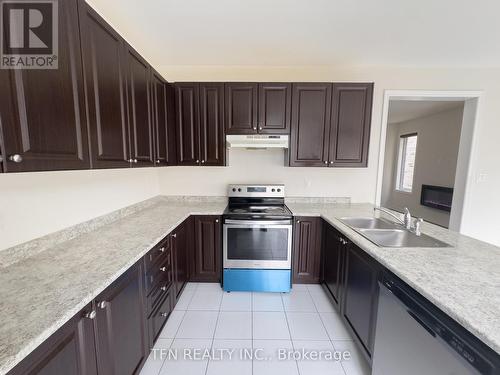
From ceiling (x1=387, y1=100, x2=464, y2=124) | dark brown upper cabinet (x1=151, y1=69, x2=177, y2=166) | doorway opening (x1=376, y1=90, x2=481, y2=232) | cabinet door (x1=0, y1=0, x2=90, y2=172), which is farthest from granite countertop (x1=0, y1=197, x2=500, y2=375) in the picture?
ceiling (x1=387, y1=100, x2=464, y2=124)

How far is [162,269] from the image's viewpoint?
1731mm

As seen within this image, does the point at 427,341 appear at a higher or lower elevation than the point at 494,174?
lower

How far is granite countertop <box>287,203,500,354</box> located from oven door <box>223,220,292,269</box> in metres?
0.75

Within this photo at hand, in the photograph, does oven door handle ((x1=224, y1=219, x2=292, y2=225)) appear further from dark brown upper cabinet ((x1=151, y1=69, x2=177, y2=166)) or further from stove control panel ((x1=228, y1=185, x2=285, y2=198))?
dark brown upper cabinet ((x1=151, y1=69, x2=177, y2=166))

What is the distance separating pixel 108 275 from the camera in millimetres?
1034

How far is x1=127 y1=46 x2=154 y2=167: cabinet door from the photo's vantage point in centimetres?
166

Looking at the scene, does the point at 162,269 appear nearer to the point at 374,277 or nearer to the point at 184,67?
the point at 374,277

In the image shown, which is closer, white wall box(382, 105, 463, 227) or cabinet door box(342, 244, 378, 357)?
cabinet door box(342, 244, 378, 357)

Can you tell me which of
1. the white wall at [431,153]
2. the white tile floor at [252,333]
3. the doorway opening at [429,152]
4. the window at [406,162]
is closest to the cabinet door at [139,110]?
the white tile floor at [252,333]

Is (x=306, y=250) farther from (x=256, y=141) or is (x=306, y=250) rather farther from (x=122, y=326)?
(x=122, y=326)

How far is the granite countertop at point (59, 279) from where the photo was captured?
27.2 inches

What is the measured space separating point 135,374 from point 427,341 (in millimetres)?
1635

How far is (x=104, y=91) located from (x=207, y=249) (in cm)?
176

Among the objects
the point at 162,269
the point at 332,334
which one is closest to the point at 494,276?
the point at 332,334
